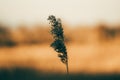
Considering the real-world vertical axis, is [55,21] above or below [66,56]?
above

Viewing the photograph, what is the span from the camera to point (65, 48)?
192ft

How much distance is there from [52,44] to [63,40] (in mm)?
2355

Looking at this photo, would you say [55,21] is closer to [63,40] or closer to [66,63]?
[63,40]

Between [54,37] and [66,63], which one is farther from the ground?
[54,37]

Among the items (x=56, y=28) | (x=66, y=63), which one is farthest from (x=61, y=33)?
→ (x=66, y=63)

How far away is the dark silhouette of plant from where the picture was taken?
5812 cm

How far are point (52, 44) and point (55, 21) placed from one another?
456 centimetres

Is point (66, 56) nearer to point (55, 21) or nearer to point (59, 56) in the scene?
point (59, 56)

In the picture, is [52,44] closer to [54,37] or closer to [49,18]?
[54,37]

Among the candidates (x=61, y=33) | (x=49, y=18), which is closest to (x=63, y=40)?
(x=61, y=33)

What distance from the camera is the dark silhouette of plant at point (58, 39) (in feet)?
191

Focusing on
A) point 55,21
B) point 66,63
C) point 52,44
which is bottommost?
point 66,63

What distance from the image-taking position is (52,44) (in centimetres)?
5916

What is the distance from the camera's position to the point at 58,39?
192 feet
